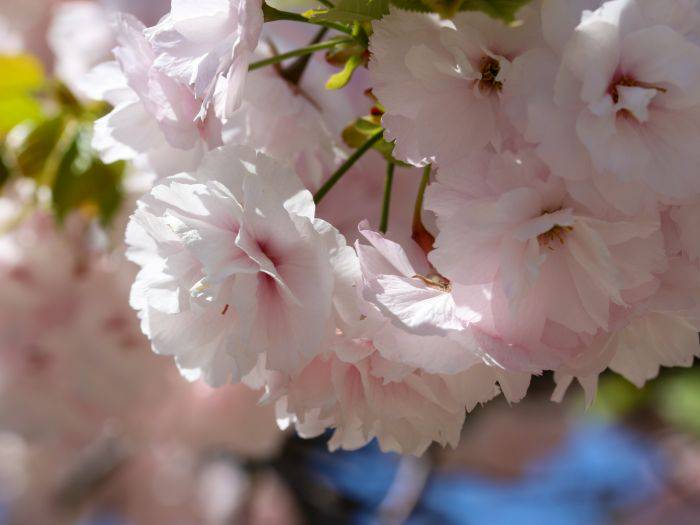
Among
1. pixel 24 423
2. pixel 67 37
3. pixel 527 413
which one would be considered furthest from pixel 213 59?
pixel 527 413

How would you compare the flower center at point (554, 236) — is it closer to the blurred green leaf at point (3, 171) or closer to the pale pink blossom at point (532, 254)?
the pale pink blossom at point (532, 254)

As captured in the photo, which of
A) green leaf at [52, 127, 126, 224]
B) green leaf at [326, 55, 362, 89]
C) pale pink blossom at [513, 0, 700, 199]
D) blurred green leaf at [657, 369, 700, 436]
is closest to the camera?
pale pink blossom at [513, 0, 700, 199]

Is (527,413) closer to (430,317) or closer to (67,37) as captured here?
(67,37)

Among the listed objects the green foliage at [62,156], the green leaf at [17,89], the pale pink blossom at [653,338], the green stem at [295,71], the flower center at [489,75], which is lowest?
the green foliage at [62,156]

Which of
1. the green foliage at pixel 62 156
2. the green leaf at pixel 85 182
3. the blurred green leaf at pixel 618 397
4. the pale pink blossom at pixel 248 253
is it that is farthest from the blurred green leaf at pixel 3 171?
the blurred green leaf at pixel 618 397

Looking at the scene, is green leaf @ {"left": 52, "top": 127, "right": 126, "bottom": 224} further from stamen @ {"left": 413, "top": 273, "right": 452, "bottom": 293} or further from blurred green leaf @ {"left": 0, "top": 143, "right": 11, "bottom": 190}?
stamen @ {"left": 413, "top": 273, "right": 452, "bottom": 293}

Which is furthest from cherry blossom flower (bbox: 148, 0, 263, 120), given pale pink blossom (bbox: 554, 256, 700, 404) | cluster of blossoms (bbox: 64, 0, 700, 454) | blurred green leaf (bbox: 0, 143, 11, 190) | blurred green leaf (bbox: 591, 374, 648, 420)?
blurred green leaf (bbox: 591, 374, 648, 420)
